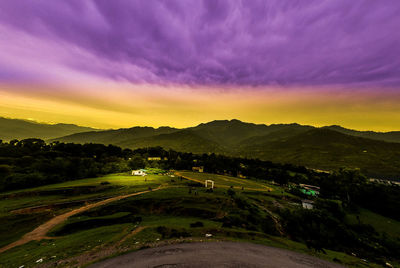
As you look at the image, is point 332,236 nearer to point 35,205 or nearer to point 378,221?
point 378,221

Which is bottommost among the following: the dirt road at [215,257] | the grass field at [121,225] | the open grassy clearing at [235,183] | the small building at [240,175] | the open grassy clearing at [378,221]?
the open grassy clearing at [378,221]

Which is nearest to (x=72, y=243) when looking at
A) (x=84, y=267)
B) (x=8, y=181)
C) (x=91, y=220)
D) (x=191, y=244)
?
(x=84, y=267)

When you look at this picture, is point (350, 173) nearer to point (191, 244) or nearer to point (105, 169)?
point (191, 244)

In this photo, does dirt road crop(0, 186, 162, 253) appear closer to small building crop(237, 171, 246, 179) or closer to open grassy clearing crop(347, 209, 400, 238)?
open grassy clearing crop(347, 209, 400, 238)

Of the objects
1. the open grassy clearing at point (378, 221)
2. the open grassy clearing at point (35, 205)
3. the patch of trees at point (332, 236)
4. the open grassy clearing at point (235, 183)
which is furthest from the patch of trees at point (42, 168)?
the open grassy clearing at point (378, 221)

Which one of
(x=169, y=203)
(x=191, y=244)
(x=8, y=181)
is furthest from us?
(x=8, y=181)

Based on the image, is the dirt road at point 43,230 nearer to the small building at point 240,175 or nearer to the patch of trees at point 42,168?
the patch of trees at point 42,168

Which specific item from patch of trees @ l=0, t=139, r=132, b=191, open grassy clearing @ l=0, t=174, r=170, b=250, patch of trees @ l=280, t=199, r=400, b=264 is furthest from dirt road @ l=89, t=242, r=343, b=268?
patch of trees @ l=0, t=139, r=132, b=191
